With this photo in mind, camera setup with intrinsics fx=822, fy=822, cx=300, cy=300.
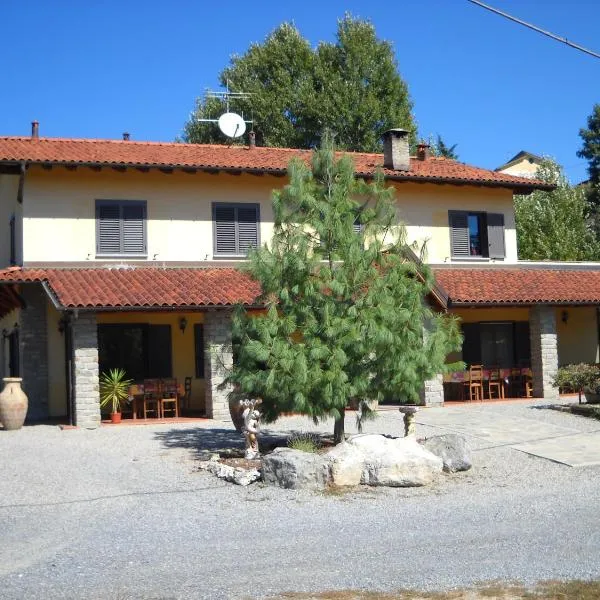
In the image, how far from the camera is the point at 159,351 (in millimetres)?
20078

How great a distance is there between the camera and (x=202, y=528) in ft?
29.1

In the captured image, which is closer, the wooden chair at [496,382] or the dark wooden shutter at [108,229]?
the dark wooden shutter at [108,229]

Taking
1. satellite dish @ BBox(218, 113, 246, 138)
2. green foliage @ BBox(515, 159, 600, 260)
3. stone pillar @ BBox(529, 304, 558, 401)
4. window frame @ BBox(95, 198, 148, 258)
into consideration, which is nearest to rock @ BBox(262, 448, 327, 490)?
window frame @ BBox(95, 198, 148, 258)

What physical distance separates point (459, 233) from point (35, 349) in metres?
11.6

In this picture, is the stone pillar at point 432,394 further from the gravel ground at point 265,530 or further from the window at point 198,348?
the gravel ground at point 265,530

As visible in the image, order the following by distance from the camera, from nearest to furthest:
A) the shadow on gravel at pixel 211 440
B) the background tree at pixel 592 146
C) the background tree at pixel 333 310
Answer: the background tree at pixel 333 310
the shadow on gravel at pixel 211 440
the background tree at pixel 592 146

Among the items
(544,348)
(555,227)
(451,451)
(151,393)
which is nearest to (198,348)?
(151,393)

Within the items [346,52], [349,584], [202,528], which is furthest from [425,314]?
[346,52]

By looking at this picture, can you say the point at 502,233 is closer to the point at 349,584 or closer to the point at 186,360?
the point at 186,360

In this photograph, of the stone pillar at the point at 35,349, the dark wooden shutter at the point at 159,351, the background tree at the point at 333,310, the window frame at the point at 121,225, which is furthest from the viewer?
the dark wooden shutter at the point at 159,351

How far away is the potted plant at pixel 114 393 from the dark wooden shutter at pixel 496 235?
10.9 meters

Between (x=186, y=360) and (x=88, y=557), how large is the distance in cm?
1286

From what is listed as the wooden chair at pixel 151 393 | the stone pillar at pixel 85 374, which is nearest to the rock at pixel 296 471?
the stone pillar at pixel 85 374

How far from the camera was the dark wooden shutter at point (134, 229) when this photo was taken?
19875 millimetres
